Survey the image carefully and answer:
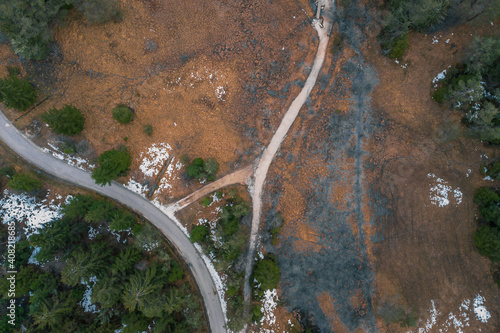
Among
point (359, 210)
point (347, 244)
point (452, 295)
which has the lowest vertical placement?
point (452, 295)

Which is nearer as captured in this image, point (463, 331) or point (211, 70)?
point (463, 331)

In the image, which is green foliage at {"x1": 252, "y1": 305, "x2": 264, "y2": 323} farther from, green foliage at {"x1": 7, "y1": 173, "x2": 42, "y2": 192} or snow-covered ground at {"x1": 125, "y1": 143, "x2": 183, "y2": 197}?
green foliage at {"x1": 7, "y1": 173, "x2": 42, "y2": 192}

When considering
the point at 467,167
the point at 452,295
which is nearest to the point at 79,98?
the point at 467,167

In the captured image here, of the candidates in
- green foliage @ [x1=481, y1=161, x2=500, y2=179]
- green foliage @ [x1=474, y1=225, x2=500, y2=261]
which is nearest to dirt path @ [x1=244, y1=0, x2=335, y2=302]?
green foliage @ [x1=481, y1=161, x2=500, y2=179]

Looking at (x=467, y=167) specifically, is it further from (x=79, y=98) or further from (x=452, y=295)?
(x=79, y=98)

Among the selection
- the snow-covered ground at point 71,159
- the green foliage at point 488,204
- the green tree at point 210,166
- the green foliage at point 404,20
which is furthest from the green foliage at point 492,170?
the snow-covered ground at point 71,159

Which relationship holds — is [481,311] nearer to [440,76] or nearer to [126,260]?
[440,76]

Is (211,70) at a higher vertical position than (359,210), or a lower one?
higher
